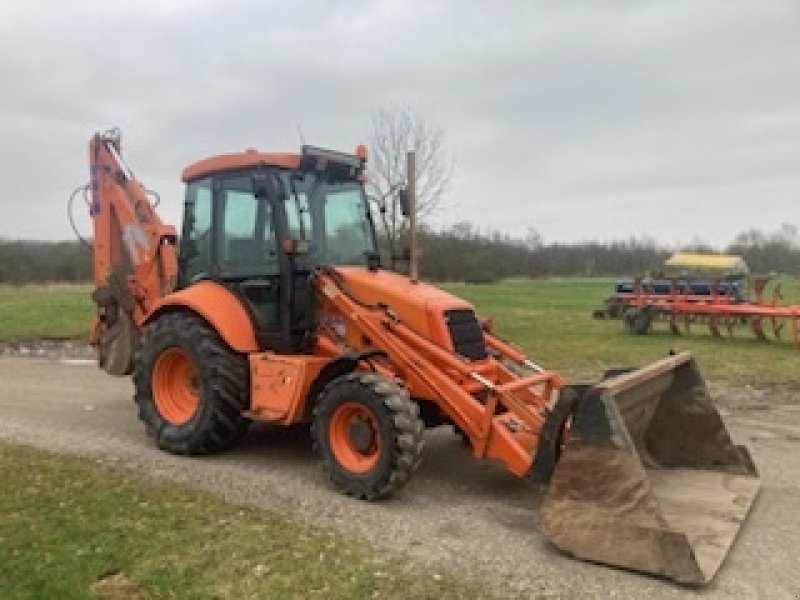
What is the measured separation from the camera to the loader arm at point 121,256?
9.16 m

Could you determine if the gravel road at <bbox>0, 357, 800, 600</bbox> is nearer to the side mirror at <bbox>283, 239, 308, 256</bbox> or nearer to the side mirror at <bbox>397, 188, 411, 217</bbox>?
the side mirror at <bbox>283, 239, 308, 256</bbox>

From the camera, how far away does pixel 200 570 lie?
5.14m

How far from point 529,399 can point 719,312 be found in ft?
45.6

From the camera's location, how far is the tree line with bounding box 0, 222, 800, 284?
4406 centimetres

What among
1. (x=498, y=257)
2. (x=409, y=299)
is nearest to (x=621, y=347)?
(x=409, y=299)

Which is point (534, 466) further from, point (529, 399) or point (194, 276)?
point (194, 276)

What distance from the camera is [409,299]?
23.8 ft

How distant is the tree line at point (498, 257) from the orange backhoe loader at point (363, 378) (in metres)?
18.3

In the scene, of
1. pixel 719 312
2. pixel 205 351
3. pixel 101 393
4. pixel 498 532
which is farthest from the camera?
pixel 719 312

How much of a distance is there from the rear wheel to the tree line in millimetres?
19928

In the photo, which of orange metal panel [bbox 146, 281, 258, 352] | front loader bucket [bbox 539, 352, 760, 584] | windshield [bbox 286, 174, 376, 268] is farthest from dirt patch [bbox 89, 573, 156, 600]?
windshield [bbox 286, 174, 376, 268]

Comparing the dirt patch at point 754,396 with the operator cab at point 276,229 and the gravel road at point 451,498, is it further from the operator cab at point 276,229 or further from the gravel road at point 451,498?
the operator cab at point 276,229

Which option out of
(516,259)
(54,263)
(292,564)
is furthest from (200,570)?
(516,259)

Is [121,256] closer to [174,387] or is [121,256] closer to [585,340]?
[174,387]
